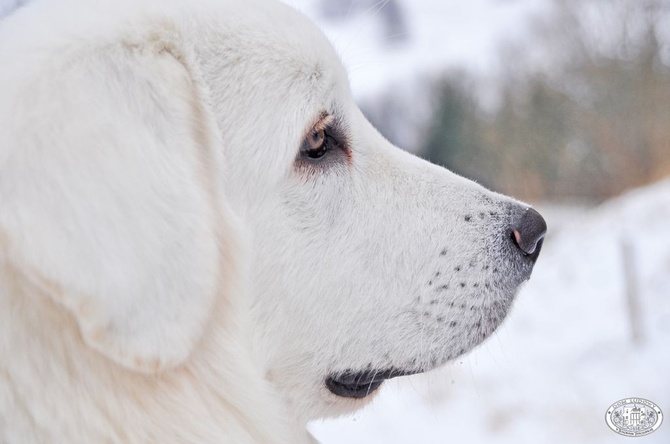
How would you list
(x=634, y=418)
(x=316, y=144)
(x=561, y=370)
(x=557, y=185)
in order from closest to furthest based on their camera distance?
(x=316, y=144) < (x=634, y=418) < (x=561, y=370) < (x=557, y=185)

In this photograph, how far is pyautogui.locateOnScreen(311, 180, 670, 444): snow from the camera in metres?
4.59

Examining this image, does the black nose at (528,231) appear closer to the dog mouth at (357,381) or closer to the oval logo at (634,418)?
the dog mouth at (357,381)

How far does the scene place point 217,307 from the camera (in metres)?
1.48

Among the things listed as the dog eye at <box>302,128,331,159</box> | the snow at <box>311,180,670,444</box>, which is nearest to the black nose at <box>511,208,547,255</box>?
the snow at <box>311,180,670,444</box>

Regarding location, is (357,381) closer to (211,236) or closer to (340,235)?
(340,235)

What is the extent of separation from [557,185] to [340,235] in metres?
12.3

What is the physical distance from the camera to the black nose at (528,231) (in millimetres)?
1847

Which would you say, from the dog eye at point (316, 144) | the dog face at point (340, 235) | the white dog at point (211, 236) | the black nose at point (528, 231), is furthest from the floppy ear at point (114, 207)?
the black nose at point (528, 231)

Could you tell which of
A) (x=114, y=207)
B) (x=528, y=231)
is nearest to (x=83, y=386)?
(x=114, y=207)

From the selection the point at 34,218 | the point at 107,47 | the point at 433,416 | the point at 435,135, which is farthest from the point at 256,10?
the point at 435,135

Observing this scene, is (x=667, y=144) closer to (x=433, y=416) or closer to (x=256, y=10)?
(x=433, y=416)

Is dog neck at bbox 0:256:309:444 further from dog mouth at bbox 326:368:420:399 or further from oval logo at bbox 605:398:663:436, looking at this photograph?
oval logo at bbox 605:398:663:436

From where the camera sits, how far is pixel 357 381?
1.79 metres

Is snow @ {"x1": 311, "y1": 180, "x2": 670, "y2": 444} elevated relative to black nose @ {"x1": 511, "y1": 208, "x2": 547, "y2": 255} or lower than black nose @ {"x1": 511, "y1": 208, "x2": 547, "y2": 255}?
lower
